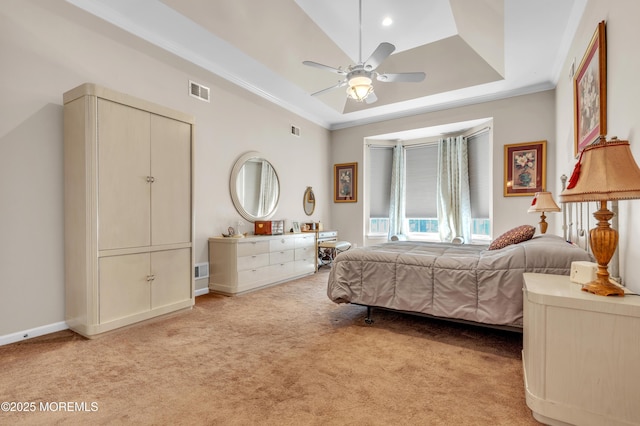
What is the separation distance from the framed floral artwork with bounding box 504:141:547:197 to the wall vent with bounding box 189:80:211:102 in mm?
Result: 4741

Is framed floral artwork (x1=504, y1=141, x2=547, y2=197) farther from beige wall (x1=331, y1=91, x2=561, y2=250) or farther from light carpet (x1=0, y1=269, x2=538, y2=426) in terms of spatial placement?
light carpet (x1=0, y1=269, x2=538, y2=426)

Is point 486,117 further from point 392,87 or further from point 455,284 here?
point 455,284

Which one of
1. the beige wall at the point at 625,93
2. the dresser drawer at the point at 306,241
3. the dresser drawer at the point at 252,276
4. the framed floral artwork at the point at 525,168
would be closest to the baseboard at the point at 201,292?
the dresser drawer at the point at 252,276

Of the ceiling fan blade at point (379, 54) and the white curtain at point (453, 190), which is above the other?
the ceiling fan blade at point (379, 54)

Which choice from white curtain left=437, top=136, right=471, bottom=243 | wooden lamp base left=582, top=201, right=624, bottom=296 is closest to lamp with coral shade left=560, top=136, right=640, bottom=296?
wooden lamp base left=582, top=201, right=624, bottom=296

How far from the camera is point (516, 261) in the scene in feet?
7.62

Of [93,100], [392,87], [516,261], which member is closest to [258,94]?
[392,87]

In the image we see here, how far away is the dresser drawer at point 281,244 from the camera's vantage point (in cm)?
463

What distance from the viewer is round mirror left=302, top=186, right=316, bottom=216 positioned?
6.12m

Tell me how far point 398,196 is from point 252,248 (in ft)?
12.1

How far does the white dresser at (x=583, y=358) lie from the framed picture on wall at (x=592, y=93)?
1.57 meters

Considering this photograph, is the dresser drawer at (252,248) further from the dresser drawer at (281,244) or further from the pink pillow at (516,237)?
the pink pillow at (516,237)

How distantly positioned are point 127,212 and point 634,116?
3837mm

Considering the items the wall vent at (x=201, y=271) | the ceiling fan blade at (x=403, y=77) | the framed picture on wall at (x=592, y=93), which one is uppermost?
the ceiling fan blade at (x=403, y=77)
